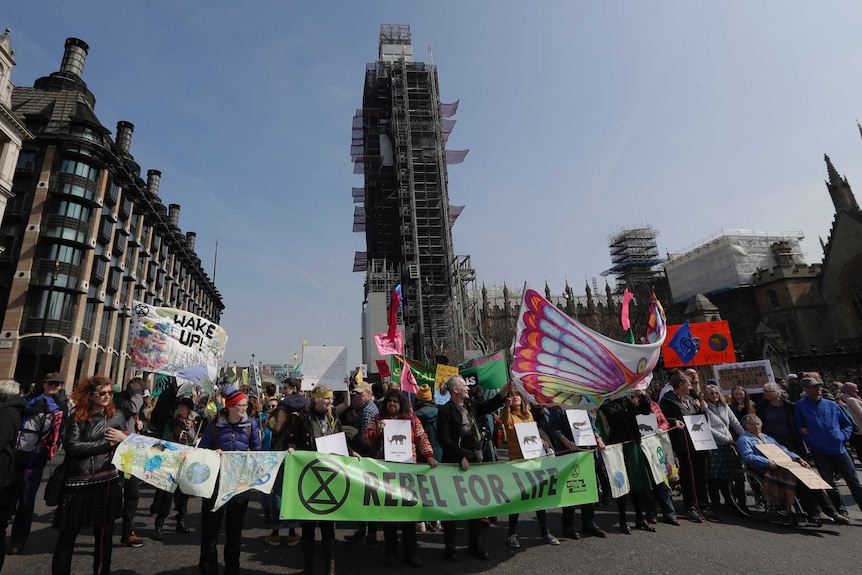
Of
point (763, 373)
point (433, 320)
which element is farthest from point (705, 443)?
point (433, 320)

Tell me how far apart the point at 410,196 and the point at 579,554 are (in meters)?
40.8

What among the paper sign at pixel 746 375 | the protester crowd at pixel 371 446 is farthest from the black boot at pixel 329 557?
the paper sign at pixel 746 375

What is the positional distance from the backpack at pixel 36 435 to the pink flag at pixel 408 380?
7.93 meters

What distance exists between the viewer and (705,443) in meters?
6.92

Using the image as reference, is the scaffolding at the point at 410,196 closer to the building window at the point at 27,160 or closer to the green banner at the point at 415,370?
the green banner at the point at 415,370

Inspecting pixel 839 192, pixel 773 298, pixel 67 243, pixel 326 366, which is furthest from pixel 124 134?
pixel 839 192

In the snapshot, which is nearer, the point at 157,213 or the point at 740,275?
the point at 740,275

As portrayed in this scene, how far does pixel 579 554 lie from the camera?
5.37m

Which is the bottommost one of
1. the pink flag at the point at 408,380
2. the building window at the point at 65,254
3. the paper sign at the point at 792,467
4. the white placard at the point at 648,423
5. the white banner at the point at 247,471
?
the paper sign at the point at 792,467

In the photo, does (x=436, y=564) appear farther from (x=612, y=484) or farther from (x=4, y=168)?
(x=4, y=168)

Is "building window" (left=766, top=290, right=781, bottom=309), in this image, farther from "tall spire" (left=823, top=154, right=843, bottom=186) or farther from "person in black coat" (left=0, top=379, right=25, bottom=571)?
"person in black coat" (left=0, top=379, right=25, bottom=571)

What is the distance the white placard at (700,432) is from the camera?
6.90m

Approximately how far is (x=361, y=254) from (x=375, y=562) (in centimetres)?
4881

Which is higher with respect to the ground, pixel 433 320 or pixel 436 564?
pixel 433 320
